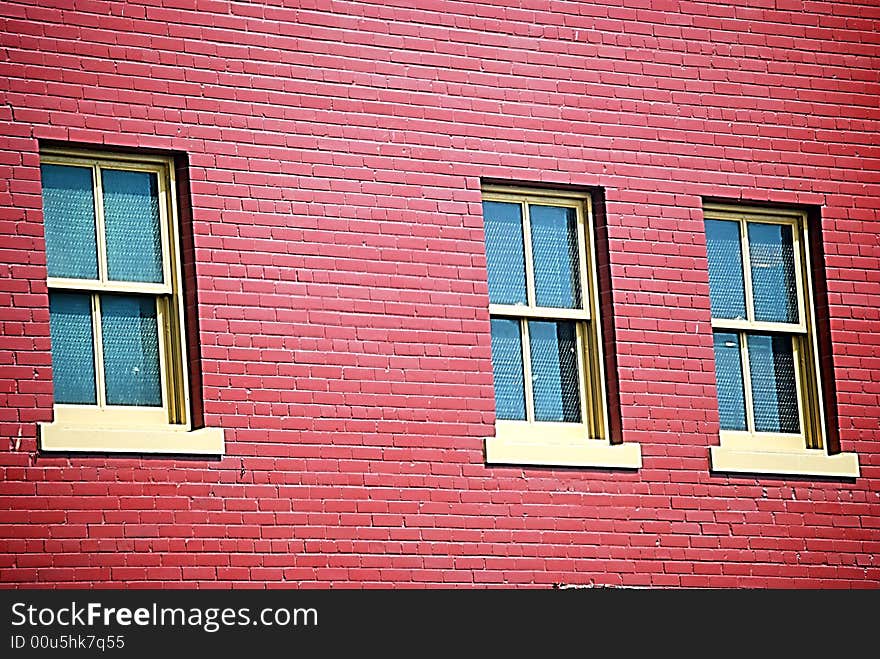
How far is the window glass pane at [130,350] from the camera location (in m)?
11.6

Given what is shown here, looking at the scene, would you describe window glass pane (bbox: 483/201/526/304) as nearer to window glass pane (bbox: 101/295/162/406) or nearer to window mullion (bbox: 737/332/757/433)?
window mullion (bbox: 737/332/757/433)

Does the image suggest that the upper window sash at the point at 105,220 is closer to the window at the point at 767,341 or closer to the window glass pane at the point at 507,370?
the window glass pane at the point at 507,370

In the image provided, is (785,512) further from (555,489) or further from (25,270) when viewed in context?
(25,270)

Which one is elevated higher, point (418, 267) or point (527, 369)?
point (418, 267)

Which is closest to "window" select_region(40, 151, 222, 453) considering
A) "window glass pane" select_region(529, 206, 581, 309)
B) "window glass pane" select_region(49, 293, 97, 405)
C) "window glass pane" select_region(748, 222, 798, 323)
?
"window glass pane" select_region(49, 293, 97, 405)

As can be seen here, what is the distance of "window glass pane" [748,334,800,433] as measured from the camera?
1369 centimetres

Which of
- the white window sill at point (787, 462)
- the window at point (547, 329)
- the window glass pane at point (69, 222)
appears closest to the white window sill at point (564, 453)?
the window at point (547, 329)

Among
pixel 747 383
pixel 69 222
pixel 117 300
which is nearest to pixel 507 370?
pixel 747 383

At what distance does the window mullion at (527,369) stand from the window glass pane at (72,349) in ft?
10.1

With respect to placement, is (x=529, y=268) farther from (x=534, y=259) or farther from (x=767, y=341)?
(x=767, y=341)

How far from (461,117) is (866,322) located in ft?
11.7

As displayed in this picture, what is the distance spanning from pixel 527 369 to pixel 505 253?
0.84 m

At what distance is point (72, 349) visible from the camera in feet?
37.9
